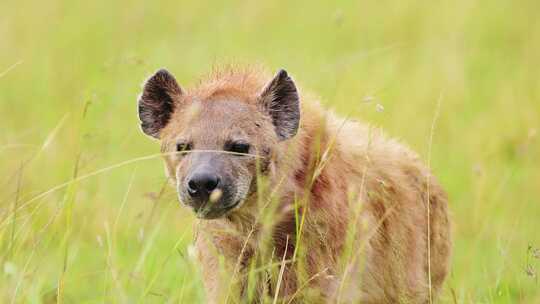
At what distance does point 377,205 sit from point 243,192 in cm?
87

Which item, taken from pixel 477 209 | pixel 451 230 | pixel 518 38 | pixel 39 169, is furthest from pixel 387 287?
pixel 518 38

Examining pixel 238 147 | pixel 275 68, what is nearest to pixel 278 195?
pixel 238 147

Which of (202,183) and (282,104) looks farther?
(282,104)

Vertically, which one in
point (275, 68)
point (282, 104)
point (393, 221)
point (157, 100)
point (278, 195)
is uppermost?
point (282, 104)

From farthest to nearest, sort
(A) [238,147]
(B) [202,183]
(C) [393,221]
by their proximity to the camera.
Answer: (C) [393,221] < (A) [238,147] < (B) [202,183]

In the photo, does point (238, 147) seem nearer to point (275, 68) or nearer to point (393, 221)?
point (393, 221)

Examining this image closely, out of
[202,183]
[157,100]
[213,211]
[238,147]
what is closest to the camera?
[202,183]

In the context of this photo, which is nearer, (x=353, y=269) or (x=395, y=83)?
(x=353, y=269)

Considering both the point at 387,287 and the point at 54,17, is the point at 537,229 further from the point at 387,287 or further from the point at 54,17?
the point at 54,17

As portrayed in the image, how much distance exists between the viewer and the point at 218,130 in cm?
490

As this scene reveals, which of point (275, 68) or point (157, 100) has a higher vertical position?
point (157, 100)

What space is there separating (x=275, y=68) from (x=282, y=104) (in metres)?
4.65

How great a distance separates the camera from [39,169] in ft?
27.3

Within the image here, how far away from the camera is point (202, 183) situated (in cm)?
459
